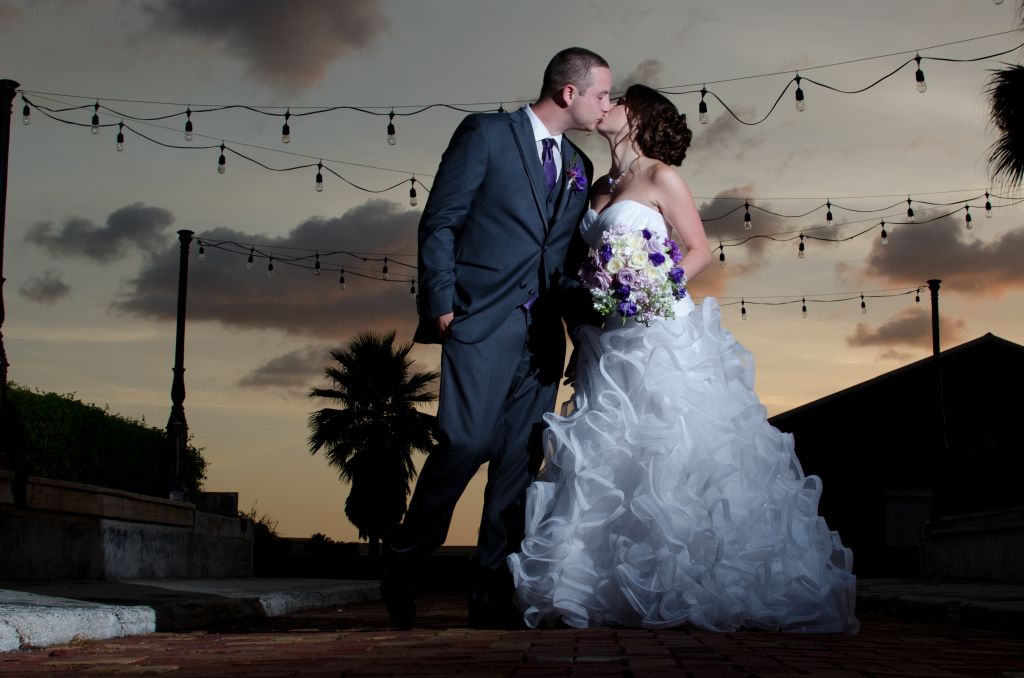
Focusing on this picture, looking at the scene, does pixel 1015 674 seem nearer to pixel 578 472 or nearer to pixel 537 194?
pixel 578 472

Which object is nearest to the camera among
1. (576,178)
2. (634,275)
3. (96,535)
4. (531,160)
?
(634,275)

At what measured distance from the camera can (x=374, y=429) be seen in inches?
1409

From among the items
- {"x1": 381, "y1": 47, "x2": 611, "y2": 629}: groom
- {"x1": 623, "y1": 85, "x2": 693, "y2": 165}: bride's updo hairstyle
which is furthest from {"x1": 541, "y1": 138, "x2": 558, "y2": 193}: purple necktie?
{"x1": 623, "y1": 85, "x2": 693, "y2": 165}: bride's updo hairstyle

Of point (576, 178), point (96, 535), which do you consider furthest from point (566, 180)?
point (96, 535)

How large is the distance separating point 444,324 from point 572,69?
138 centimetres

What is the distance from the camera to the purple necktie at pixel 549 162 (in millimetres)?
5543

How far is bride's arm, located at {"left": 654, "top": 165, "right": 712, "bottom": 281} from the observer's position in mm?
5715

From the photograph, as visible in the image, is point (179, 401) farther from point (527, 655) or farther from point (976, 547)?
point (527, 655)

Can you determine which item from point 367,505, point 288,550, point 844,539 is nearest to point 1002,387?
point 844,539

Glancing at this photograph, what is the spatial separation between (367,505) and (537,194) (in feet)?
99.7

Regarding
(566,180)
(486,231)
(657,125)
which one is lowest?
(486,231)

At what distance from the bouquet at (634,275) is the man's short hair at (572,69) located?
0.70 metres

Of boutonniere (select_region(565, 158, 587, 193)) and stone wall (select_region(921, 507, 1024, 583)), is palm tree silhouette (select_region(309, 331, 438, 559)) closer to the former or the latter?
stone wall (select_region(921, 507, 1024, 583))

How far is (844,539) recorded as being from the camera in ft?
116
